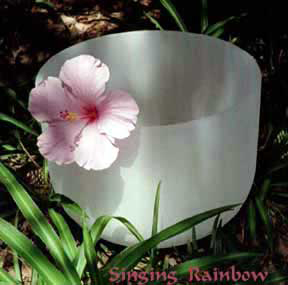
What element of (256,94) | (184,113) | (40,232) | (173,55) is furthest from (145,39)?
(40,232)

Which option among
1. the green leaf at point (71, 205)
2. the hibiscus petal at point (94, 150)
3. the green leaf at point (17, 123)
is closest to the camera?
the hibiscus petal at point (94, 150)

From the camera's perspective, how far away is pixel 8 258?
44.5 inches

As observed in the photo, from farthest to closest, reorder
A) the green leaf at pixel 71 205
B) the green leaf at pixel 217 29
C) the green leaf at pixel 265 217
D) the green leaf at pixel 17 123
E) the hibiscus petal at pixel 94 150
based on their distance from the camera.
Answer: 1. the green leaf at pixel 217 29
2. the green leaf at pixel 17 123
3. the green leaf at pixel 265 217
4. the green leaf at pixel 71 205
5. the hibiscus petal at pixel 94 150

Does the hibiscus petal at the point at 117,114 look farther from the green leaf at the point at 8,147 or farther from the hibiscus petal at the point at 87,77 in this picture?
the green leaf at the point at 8,147

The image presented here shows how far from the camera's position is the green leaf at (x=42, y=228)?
895 millimetres

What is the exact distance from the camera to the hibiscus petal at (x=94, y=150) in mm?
829

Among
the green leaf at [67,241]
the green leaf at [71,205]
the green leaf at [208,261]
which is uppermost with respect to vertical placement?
the green leaf at [71,205]

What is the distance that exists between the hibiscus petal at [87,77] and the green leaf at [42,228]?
0.21 meters

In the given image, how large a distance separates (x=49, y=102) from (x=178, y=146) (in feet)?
0.73

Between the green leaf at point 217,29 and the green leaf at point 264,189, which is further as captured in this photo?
the green leaf at point 217,29

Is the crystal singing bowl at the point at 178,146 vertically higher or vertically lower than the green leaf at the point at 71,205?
higher

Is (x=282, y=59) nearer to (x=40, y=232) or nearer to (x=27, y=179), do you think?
(x=27, y=179)

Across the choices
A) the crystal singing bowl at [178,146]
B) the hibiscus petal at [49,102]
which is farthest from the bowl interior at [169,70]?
the hibiscus petal at [49,102]

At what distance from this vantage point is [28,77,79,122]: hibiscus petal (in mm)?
887
